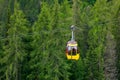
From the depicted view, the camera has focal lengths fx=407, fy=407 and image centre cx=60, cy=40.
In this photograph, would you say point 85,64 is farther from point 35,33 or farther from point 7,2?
point 7,2

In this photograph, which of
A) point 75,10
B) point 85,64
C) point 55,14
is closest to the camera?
point 55,14

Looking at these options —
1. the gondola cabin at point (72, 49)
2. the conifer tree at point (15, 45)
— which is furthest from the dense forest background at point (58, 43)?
the gondola cabin at point (72, 49)

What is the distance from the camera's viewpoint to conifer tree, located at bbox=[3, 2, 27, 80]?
135 ft

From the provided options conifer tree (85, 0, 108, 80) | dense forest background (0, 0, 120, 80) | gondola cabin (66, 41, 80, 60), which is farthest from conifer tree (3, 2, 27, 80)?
gondola cabin (66, 41, 80, 60)

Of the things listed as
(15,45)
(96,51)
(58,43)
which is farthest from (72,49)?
(96,51)

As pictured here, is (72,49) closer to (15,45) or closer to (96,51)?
(15,45)

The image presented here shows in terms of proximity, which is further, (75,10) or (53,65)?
(75,10)

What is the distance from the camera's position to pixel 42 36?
4222 centimetres

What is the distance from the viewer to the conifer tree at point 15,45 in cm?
4122

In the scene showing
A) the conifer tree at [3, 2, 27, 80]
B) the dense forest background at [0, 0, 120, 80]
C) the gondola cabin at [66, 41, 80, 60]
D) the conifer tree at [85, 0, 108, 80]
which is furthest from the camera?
the conifer tree at [85, 0, 108, 80]

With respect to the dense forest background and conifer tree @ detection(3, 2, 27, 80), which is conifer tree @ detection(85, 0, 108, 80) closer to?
the dense forest background

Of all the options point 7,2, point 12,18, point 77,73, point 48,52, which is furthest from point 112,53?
point 7,2

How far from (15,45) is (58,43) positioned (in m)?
4.37

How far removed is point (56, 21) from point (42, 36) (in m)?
2.30
